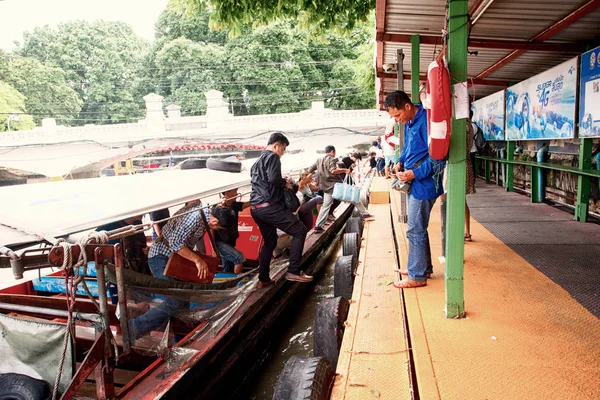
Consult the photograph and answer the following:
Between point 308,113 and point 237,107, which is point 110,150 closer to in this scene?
point 308,113

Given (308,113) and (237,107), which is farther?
(237,107)

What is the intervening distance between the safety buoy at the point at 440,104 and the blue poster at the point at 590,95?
12.5ft

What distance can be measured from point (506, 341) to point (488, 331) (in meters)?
0.14

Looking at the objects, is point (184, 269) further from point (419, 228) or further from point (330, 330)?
point (419, 228)

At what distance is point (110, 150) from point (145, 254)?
2472 cm

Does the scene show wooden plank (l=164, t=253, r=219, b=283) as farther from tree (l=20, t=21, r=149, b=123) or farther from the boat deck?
tree (l=20, t=21, r=149, b=123)

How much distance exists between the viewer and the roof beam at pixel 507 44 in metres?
5.52

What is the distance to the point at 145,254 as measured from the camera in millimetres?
4973

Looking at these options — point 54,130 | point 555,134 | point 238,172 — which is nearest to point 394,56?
point 555,134

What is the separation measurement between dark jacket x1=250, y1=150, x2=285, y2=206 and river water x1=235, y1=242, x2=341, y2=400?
83.4 inches

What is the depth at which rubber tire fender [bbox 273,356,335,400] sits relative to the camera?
261 centimetres

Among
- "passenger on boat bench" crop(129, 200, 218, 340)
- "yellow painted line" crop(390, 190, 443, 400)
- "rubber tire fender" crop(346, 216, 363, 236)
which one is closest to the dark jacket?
"passenger on boat bench" crop(129, 200, 218, 340)

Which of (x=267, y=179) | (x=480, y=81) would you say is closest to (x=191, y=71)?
(x=480, y=81)

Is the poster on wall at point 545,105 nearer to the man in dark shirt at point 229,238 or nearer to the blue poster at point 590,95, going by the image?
the blue poster at point 590,95
